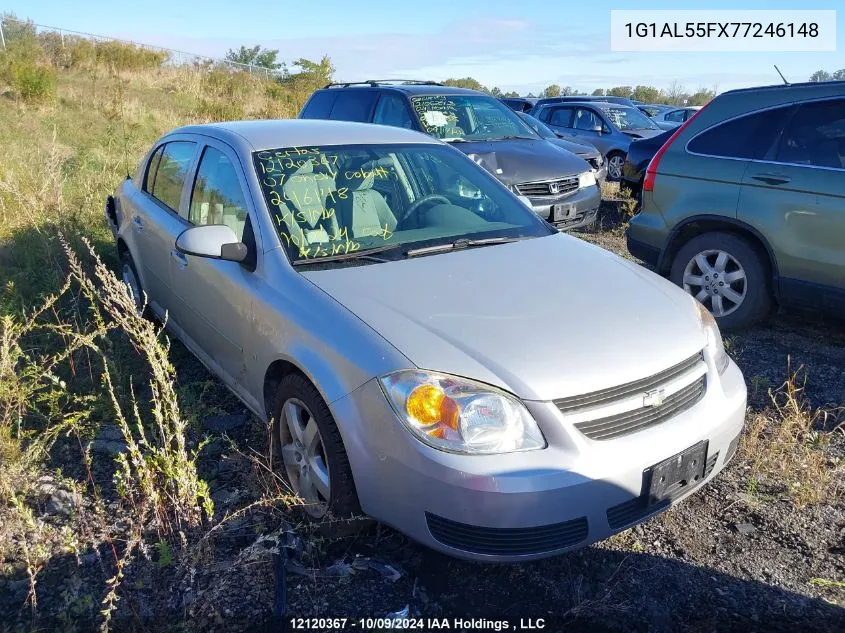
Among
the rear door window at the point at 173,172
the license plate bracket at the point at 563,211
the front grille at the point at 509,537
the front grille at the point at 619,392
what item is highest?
the rear door window at the point at 173,172

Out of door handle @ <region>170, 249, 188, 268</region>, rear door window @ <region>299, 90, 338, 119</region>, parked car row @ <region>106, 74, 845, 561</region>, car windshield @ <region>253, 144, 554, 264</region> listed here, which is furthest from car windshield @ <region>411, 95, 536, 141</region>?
door handle @ <region>170, 249, 188, 268</region>

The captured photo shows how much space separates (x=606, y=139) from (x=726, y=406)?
10.7 metres

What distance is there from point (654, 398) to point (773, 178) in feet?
9.38

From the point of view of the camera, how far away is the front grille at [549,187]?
693 cm

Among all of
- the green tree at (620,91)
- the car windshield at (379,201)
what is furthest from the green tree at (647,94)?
the car windshield at (379,201)

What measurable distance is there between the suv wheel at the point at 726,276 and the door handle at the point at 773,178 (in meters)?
0.44

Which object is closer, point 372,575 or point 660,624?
point 660,624

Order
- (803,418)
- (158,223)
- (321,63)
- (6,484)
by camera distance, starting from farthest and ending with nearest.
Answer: (321,63) → (158,223) → (803,418) → (6,484)

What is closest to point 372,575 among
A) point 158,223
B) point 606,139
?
point 158,223

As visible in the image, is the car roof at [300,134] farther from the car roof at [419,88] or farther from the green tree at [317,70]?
the green tree at [317,70]

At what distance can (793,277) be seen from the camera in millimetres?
4266

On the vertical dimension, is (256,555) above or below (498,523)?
below

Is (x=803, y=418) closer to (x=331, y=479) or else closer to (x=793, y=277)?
(x=793, y=277)

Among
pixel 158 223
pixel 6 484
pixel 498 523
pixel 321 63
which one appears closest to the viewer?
pixel 498 523
